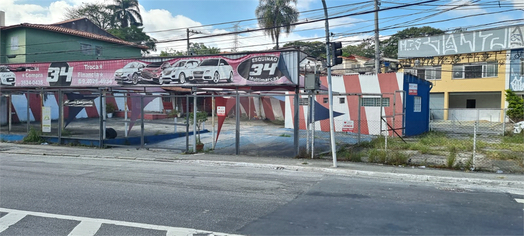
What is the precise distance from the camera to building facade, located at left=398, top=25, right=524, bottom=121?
105 feet

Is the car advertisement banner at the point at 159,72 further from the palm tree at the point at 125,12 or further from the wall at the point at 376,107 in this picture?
the palm tree at the point at 125,12

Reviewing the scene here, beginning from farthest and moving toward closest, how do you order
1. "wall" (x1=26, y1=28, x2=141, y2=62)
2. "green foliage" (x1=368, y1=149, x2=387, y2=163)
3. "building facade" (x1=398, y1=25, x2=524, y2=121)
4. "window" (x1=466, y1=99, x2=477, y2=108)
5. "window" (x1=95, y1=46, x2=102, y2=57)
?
"window" (x1=95, y1=46, x2=102, y2=57), "window" (x1=466, y1=99, x2=477, y2=108), "wall" (x1=26, y1=28, x2=141, y2=62), "building facade" (x1=398, y1=25, x2=524, y2=121), "green foliage" (x1=368, y1=149, x2=387, y2=163)

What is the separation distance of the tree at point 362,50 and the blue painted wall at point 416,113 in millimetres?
37194

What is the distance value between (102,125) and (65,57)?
24.7 meters

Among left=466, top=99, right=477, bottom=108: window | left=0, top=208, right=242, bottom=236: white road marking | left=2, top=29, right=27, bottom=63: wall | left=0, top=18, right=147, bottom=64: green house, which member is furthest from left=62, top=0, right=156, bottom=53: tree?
left=0, top=208, right=242, bottom=236: white road marking

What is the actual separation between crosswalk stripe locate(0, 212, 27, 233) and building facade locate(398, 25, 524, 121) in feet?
97.3

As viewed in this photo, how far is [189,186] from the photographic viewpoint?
8.76 meters

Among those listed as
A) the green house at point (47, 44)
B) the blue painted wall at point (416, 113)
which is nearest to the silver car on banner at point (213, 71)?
the blue painted wall at point (416, 113)

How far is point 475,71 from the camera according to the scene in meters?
33.8

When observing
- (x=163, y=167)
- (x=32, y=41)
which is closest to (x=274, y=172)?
(x=163, y=167)

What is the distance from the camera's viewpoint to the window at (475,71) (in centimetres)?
3300

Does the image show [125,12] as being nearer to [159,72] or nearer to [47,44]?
[47,44]

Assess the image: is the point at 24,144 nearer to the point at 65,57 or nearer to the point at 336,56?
the point at 336,56

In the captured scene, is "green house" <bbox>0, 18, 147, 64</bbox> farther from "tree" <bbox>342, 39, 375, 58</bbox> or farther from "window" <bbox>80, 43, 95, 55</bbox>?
"tree" <bbox>342, 39, 375, 58</bbox>
